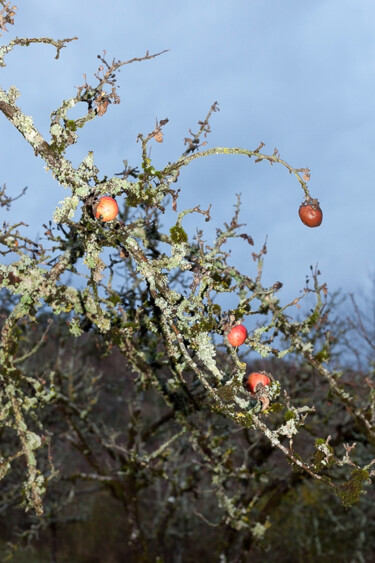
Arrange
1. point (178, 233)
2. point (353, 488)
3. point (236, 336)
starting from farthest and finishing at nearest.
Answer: point (236, 336)
point (178, 233)
point (353, 488)

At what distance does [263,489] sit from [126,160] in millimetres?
5452

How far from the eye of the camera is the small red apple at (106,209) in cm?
323

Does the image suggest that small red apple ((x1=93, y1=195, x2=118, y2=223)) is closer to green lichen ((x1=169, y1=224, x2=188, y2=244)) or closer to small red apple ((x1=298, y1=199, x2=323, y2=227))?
green lichen ((x1=169, y1=224, x2=188, y2=244))

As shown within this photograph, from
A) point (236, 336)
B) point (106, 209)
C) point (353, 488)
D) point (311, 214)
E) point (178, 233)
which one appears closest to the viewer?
point (353, 488)

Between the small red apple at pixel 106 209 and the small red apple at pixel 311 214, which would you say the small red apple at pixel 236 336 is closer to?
the small red apple at pixel 311 214

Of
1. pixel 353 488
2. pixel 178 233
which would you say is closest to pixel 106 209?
pixel 178 233

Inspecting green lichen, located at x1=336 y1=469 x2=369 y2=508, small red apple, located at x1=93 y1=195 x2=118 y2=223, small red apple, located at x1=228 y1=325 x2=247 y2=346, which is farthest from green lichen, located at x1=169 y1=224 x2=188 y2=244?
green lichen, located at x1=336 y1=469 x2=369 y2=508

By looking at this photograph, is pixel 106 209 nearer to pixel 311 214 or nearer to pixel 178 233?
pixel 178 233

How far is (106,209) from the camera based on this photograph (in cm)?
324

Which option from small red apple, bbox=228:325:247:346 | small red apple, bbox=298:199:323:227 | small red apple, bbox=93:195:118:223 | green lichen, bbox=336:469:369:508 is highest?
small red apple, bbox=298:199:323:227

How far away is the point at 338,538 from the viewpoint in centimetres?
1592

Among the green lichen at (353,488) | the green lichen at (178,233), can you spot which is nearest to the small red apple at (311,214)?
the green lichen at (178,233)

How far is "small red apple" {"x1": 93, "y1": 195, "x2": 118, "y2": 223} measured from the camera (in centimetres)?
323

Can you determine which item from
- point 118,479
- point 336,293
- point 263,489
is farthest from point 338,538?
point 118,479
